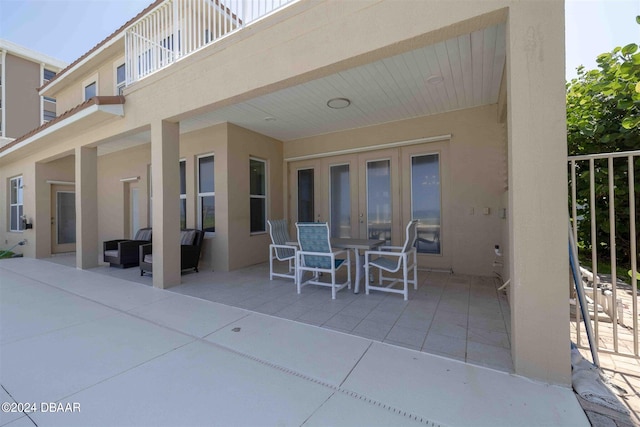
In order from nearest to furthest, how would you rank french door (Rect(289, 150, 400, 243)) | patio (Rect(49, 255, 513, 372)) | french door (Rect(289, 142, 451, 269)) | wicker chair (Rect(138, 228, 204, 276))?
patio (Rect(49, 255, 513, 372)), wicker chair (Rect(138, 228, 204, 276)), french door (Rect(289, 142, 451, 269)), french door (Rect(289, 150, 400, 243))

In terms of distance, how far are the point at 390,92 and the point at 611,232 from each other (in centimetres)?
327

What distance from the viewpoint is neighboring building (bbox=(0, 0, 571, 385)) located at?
1.92 m

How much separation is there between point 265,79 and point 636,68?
4.51 m

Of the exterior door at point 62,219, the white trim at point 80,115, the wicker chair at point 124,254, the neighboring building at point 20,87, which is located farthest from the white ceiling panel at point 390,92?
the neighboring building at point 20,87

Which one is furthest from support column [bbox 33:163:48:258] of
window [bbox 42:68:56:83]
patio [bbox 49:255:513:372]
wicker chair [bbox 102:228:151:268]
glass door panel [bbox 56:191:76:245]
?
window [bbox 42:68:56:83]

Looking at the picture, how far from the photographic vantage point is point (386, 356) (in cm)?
226

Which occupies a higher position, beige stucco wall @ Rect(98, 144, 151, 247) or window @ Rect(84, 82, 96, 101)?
window @ Rect(84, 82, 96, 101)

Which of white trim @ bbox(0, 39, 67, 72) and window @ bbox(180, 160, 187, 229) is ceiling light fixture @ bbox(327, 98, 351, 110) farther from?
white trim @ bbox(0, 39, 67, 72)

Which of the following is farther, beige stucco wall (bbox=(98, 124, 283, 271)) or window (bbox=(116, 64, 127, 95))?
window (bbox=(116, 64, 127, 95))

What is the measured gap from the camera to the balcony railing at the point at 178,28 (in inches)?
141

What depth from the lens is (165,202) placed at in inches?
173

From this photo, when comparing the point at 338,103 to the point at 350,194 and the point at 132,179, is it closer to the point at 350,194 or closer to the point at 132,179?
the point at 350,194

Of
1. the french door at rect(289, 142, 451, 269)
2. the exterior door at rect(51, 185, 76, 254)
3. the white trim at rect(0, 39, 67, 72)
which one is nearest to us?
the french door at rect(289, 142, 451, 269)

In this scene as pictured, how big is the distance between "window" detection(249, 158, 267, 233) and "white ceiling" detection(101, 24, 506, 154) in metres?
0.85
